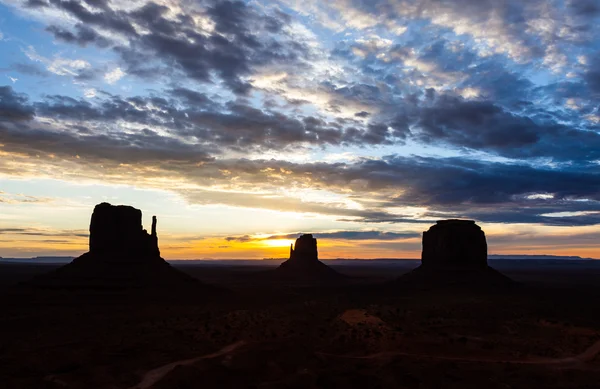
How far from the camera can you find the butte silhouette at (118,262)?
6794 cm

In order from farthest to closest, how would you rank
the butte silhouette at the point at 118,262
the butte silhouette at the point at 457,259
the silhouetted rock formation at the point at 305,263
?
1. the silhouetted rock formation at the point at 305,263
2. the butte silhouette at the point at 457,259
3. the butte silhouette at the point at 118,262

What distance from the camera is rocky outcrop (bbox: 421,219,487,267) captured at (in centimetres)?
8888

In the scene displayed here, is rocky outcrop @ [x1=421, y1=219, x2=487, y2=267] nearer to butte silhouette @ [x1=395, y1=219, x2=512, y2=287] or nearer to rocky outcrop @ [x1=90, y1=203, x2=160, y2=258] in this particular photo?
butte silhouette @ [x1=395, y1=219, x2=512, y2=287]

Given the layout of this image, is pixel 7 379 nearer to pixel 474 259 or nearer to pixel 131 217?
pixel 131 217

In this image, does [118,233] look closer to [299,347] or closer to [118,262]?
[118,262]

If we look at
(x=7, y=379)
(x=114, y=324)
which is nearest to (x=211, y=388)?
(x=7, y=379)

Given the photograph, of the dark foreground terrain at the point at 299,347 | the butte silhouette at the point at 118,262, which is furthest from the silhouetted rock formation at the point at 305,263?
the dark foreground terrain at the point at 299,347

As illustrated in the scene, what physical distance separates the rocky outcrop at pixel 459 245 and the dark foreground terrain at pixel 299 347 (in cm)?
3254

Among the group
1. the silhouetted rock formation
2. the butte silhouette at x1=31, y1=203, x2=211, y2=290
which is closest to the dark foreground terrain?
the butte silhouette at x1=31, y1=203, x2=211, y2=290

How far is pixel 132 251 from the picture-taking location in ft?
249

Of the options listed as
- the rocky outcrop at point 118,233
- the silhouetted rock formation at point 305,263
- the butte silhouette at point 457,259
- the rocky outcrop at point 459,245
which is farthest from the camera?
the silhouetted rock formation at point 305,263

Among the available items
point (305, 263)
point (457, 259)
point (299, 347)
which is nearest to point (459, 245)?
point (457, 259)

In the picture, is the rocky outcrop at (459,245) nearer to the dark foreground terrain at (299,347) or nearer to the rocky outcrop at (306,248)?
the dark foreground terrain at (299,347)

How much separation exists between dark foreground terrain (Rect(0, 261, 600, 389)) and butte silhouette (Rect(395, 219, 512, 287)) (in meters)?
29.2
